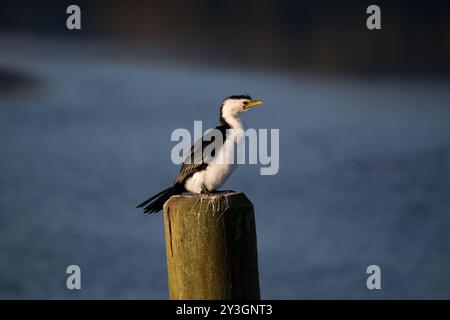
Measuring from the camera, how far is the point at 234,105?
5551 mm

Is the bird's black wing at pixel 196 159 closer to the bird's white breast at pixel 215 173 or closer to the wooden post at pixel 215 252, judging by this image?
the bird's white breast at pixel 215 173

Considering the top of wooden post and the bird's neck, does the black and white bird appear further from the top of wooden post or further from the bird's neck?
the top of wooden post

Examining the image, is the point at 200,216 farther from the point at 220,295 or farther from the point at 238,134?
the point at 238,134

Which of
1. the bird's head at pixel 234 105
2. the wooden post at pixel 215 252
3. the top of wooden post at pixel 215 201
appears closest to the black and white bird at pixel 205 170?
the bird's head at pixel 234 105

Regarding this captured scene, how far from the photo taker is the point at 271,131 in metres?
12.4

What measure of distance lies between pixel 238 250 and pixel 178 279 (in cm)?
32

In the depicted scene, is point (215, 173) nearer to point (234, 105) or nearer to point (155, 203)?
point (155, 203)

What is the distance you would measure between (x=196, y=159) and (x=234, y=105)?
0.69 metres

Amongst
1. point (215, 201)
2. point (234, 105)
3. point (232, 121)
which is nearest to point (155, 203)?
point (232, 121)

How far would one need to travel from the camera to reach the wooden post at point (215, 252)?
3500 millimetres

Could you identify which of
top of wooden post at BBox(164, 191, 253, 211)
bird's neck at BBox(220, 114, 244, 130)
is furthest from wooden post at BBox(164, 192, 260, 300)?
bird's neck at BBox(220, 114, 244, 130)

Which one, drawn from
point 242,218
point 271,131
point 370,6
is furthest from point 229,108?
point 370,6

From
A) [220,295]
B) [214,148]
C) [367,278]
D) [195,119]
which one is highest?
[195,119]

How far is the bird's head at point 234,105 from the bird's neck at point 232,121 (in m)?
0.01
